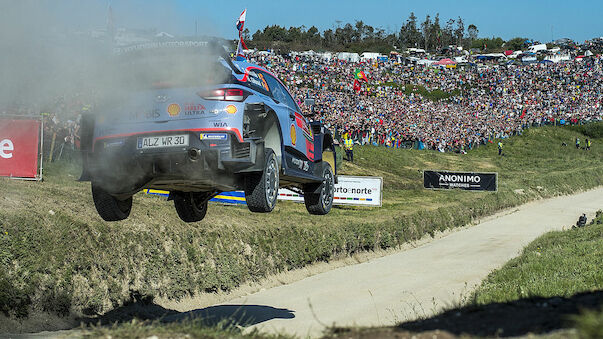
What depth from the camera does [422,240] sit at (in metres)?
30.2

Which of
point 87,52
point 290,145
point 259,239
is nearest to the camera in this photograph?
point 87,52

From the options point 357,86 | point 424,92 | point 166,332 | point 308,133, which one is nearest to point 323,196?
point 308,133

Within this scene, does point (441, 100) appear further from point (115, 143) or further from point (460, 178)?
point (115, 143)

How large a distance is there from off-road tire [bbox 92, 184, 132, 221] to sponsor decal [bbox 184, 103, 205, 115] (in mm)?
1761

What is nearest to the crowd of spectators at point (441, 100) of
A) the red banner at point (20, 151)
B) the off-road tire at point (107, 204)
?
the red banner at point (20, 151)

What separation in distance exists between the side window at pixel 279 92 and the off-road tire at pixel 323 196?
6.63 ft

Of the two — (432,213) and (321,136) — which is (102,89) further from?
(432,213)

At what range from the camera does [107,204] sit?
29.1ft

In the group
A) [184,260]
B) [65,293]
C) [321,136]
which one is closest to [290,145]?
[321,136]

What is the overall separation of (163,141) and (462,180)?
2998 centimetres

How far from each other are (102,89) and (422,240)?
24.1 m

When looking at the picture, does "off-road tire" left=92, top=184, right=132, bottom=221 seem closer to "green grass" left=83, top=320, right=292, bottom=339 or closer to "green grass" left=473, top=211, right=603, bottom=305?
"green grass" left=83, top=320, right=292, bottom=339

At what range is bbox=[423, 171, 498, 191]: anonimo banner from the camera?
35872 mm

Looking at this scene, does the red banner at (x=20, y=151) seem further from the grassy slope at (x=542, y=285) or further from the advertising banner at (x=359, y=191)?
the advertising banner at (x=359, y=191)
